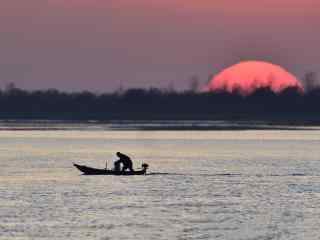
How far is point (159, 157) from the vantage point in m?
80.9

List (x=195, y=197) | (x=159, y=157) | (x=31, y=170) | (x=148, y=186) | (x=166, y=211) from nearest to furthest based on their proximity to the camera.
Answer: (x=166, y=211)
(x=195, y=197)
(x=148, y=186)
(x=31, y=170)
(x=159, y=157)

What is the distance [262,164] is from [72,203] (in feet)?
105

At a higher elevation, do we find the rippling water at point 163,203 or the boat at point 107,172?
the boat at point 107,172

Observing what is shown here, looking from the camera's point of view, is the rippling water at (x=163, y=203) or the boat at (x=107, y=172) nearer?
the rippling water at (x=163, y=203)

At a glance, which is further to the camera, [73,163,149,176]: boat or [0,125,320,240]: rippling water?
[73,163,149,176]: boat

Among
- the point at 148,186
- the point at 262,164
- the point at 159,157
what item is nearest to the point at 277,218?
the point at 148,186

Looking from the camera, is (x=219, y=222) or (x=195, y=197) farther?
(x=195, y=197)

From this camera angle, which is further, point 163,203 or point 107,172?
point 107,172

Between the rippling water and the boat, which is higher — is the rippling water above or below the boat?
below

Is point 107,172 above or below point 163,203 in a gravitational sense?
above

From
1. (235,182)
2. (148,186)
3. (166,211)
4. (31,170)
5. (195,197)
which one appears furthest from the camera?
(31,170)

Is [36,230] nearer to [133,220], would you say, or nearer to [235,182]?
[133,220]

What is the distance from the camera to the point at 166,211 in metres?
38.2

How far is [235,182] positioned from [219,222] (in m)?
16.4
